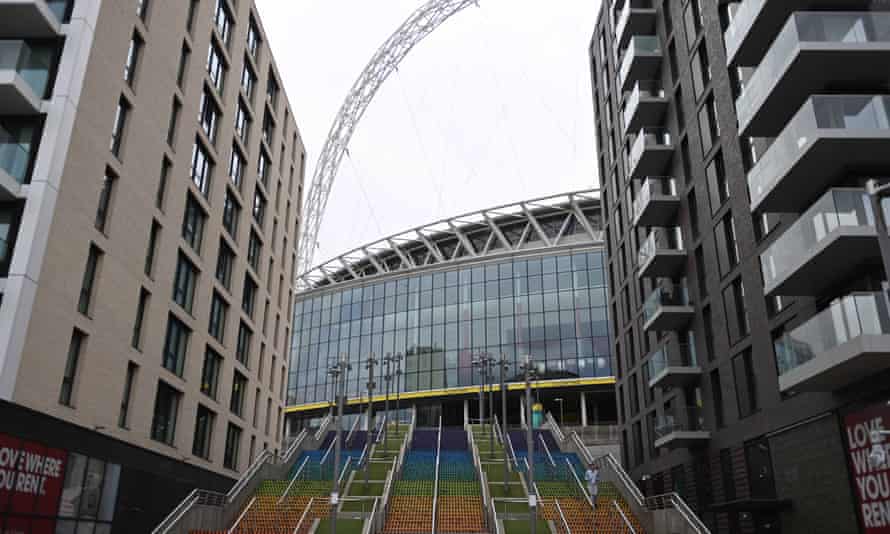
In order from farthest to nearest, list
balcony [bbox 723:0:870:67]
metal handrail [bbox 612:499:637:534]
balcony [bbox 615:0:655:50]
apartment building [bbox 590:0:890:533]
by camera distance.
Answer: balcony [bbox 615:0:655:50], metal handrail [bbox 612:499:637:534], balcony [bbox 723:0:870:67], apartment building [bbox 590:0:890:533]

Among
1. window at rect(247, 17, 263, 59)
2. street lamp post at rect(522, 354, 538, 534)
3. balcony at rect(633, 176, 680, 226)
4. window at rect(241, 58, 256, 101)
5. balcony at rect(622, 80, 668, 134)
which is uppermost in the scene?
window at rect(247, 17, 263, 59)

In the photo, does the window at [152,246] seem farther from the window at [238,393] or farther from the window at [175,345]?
the window at [238,393]

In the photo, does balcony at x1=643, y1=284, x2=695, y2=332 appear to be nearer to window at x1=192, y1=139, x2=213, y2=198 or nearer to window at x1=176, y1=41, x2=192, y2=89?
window at x1=192, y1=139, x2=213, y2=198

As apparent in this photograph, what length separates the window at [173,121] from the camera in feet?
102

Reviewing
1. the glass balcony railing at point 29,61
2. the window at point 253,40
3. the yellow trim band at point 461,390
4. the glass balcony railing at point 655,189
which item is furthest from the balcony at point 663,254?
the yellow trim band at point 461,390

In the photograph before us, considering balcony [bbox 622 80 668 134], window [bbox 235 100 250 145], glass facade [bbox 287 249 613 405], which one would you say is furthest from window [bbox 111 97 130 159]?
glass facade [bbox 287 249 613 405]

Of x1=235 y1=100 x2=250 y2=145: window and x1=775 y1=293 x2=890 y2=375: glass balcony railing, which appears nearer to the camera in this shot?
x1=775 y1=293 x2=890 y2=375: glass balcony railing

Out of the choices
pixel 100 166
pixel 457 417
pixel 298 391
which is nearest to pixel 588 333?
pixel 457 417

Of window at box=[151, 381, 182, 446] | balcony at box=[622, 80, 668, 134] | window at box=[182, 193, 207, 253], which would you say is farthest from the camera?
balcony at box=[622, 80, 668, 134]

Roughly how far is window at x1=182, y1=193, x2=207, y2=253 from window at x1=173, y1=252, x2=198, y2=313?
2.86 feet

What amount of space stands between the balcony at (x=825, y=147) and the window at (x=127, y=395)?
22493 millimetres

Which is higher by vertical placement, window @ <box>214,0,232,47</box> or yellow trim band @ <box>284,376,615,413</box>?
window @ <box>214,0,232,47</box>

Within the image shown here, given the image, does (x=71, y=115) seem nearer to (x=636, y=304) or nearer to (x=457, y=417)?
(x=636, y=304)

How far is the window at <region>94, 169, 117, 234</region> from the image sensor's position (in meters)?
25.0
